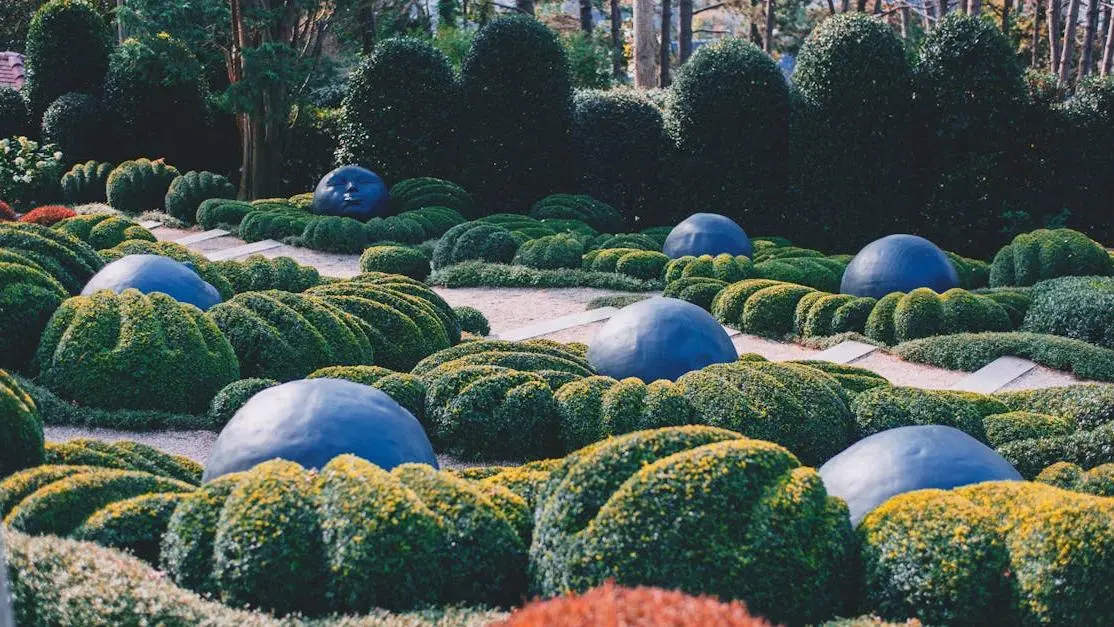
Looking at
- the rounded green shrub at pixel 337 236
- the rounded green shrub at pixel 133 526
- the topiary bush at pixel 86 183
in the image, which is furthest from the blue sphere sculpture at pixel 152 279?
the topiary bush at pixel 86 183

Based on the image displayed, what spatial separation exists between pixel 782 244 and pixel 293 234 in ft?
25.4

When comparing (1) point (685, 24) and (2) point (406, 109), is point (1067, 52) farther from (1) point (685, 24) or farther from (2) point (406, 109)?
(2) point (406, 109)

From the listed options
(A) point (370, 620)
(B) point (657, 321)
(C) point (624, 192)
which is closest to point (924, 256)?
(B) point (657, 321)

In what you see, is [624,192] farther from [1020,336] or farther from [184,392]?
[184,392]

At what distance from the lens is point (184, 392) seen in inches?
357

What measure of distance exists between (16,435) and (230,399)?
2.89 metres

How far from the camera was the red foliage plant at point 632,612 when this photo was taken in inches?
145

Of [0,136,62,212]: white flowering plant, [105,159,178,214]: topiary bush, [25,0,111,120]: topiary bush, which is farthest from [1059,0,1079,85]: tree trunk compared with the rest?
[0,136,62,212]: white flowering plant

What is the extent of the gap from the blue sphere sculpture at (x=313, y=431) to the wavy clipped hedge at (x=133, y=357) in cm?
254

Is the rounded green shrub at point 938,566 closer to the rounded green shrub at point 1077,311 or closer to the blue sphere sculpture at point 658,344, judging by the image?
the blue sphere sculpture at point 658,344

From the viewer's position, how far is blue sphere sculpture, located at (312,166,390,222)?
18656 mm

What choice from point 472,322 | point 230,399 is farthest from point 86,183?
point 230,399

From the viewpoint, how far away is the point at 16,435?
596 cm

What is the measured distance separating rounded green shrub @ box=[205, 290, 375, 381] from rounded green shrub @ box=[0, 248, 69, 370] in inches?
55.0
